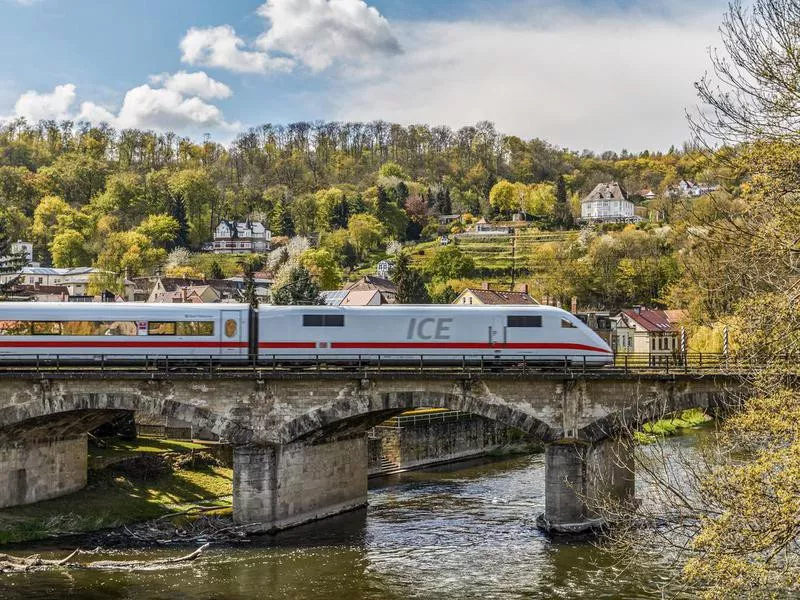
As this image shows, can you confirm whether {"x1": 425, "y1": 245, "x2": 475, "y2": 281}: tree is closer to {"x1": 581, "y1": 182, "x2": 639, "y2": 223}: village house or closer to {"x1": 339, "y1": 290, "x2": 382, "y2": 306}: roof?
{"x1": 339, "y1": 290, "x2": 382, "y2": 306}: roof

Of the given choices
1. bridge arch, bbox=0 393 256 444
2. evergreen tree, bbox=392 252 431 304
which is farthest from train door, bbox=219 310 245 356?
evergreen tree, bbox=392 252 431 304

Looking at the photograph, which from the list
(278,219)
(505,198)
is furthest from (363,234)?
(505,198)

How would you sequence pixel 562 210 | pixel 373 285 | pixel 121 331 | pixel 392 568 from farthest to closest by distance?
pixel 562 210 < pixel 373 285 < pixel 121 331 < pixel 392 568

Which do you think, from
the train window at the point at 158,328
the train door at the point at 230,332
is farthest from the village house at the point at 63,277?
the train door at the point at 230,332

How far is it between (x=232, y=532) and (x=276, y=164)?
151585 mm

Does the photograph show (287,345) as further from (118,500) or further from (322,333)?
(118,500)

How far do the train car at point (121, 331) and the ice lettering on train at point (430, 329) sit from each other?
6.98 meters

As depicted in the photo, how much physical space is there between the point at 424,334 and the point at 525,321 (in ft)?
14.1

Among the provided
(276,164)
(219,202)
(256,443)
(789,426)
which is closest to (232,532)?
(256,443)

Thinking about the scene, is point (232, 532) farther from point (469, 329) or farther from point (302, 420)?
point (469, 329)

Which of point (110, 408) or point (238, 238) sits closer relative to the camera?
point (110, 408)

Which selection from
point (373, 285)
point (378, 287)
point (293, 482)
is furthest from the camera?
point (378, 287)

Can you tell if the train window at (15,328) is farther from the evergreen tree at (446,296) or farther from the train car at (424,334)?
the evergreen tree at (446,296)

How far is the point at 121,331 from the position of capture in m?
38.1
